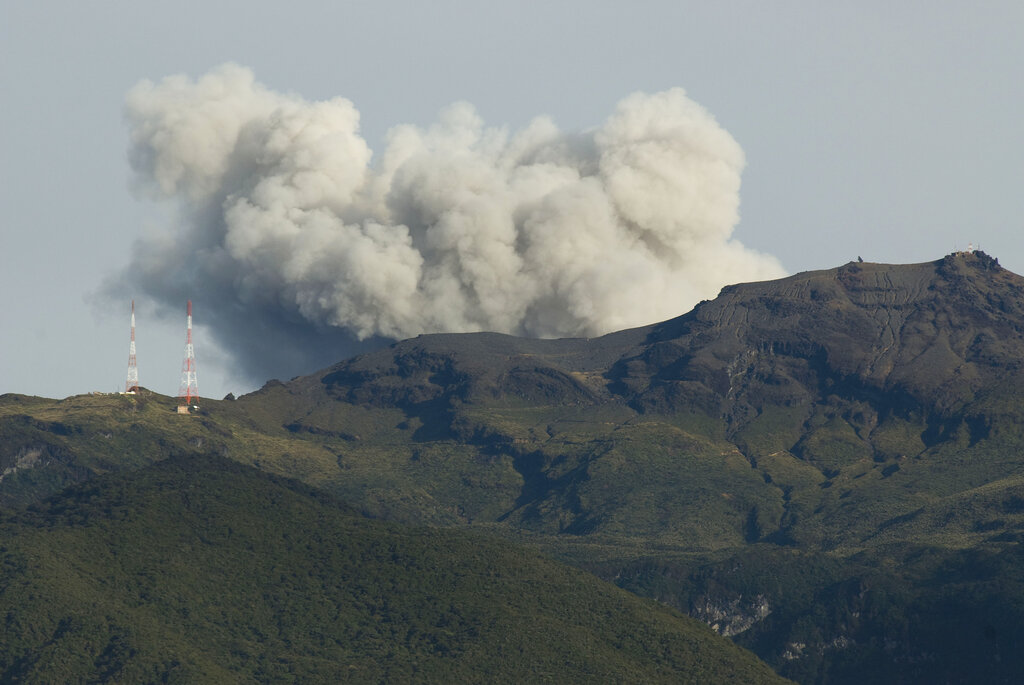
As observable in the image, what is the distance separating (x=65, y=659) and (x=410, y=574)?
37.3 metres

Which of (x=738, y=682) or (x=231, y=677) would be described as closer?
(x=231, y=677)

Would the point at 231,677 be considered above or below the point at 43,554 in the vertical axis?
below

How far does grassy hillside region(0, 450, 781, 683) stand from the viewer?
17112 cm

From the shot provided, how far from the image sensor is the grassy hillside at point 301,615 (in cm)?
17112

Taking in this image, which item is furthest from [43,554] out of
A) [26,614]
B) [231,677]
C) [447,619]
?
[447,619]

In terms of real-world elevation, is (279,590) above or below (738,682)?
above

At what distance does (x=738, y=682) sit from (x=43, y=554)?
62905 mm

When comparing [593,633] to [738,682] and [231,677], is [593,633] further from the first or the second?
[231,677]

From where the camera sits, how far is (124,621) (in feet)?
572

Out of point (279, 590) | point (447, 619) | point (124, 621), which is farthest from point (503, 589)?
point (124, 621)

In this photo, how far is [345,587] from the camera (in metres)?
192

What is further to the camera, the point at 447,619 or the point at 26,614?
the point at 447,619

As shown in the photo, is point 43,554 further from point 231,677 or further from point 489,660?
point 489,660

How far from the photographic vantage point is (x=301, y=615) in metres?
187
